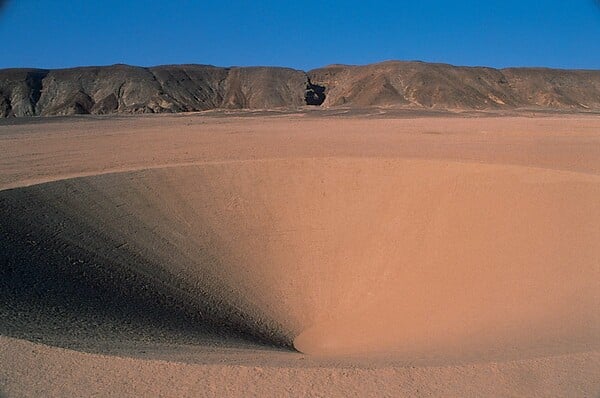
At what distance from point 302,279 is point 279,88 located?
A: 8102 cm

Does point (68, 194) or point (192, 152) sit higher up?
point (192, 152)

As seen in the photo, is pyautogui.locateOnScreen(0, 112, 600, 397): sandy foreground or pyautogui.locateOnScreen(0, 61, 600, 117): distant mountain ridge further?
pyautogui.locateOnScreen(0, 61, 600, 117): distant mountain ridge

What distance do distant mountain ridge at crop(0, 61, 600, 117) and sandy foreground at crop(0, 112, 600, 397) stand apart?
206 feet

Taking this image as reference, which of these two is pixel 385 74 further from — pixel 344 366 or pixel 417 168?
pixel 344 366

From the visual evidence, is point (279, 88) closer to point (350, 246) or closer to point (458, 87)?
point (458, 87)

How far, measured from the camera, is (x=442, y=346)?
21.5 ft

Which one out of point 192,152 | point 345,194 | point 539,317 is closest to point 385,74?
point 192,152

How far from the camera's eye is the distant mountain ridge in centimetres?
7994

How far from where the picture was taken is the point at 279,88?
90.1 meters

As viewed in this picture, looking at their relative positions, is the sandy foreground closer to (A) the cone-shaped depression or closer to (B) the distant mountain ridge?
(A) the cone-shaped depression

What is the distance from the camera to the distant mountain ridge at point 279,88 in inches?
3147

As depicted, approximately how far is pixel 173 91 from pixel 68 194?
77.1 m

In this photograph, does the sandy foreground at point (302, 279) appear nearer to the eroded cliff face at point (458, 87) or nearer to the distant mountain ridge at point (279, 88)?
the distant mountain ridge at point (279, 88)

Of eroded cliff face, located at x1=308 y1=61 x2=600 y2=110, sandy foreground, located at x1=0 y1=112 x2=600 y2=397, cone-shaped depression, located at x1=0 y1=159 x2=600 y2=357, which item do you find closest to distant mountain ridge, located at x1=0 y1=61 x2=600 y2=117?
eroded cliff face, located at x1=308 y1=61 x2=600 y2=110
